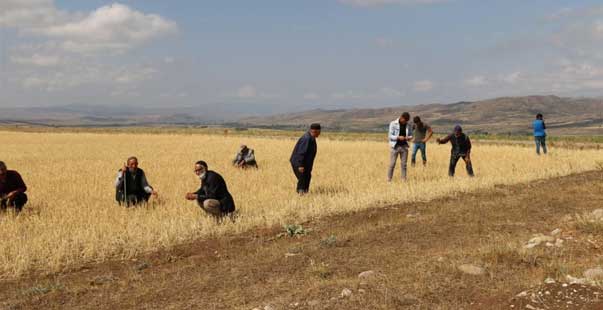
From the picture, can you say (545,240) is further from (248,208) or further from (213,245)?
(248,208)

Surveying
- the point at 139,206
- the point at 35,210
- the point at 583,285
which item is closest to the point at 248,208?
the point at 139,206

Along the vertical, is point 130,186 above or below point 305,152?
below

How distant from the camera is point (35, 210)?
401 inches

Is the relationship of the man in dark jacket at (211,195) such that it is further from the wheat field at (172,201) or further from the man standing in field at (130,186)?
the man standing in field at (130,186)

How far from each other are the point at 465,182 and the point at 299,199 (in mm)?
4720

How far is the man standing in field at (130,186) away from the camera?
10170 mm

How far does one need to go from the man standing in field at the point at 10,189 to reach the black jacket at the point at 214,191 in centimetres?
368

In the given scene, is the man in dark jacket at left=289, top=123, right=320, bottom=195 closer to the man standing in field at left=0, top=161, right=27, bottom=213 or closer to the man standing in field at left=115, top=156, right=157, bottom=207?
the man standing in field at left=115, top=156, right=157, bottom=207

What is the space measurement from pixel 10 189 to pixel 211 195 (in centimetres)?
405

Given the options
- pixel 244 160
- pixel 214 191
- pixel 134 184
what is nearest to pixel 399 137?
pixel 214 191

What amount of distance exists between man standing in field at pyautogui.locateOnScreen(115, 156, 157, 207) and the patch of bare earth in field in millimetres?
3037

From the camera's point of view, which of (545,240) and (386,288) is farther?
(545,240)

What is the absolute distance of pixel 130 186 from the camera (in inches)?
404

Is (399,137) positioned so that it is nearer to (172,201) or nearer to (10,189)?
(172,201)
